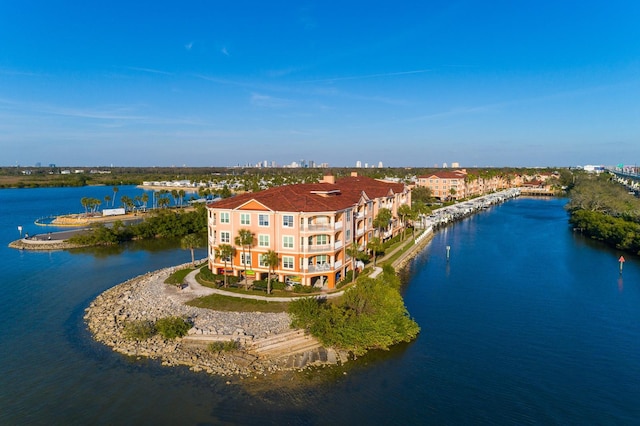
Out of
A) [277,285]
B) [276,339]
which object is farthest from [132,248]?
[276,339]

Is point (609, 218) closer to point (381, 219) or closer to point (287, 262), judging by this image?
point (381, 219)

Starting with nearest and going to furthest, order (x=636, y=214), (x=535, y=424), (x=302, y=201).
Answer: (x=535, y=424) → (x=302, y=201) → (x=636, y=214)

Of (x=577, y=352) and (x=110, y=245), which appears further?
(x=110, y=245)

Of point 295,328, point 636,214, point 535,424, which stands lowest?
point 535,424

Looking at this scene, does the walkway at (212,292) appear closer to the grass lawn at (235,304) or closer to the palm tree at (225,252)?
the grass lawn at (235,304)

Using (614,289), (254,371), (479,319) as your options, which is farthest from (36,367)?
(614,289)

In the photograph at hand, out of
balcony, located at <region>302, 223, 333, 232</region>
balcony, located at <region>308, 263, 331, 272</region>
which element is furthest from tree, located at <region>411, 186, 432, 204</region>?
balcony, located at <region>308, 263, 331, 272</region>

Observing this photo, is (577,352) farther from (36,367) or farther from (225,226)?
(36,367)
